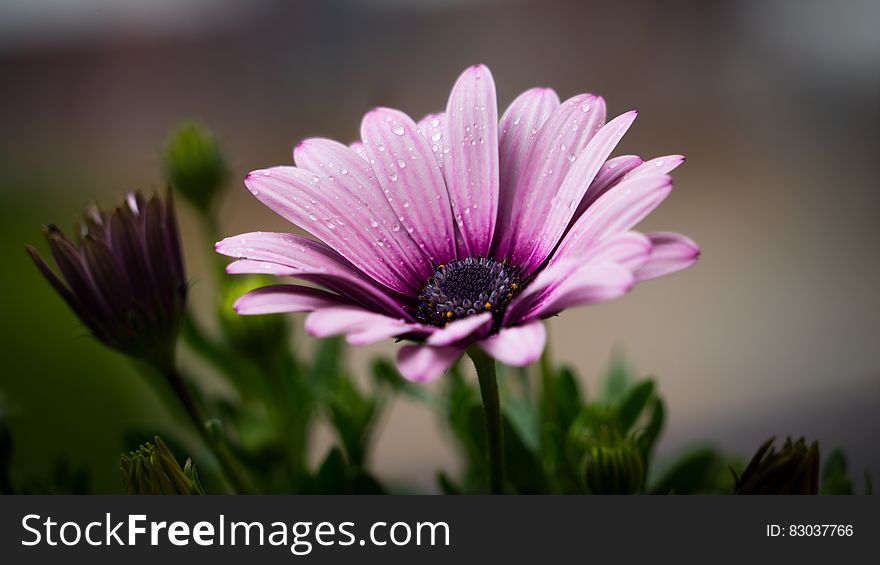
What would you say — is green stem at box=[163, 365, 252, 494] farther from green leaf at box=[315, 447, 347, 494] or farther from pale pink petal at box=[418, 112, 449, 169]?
pale pink petal at box=[418, 112, 449, 169]

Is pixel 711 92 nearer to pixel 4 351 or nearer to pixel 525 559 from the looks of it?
pixel 4 351

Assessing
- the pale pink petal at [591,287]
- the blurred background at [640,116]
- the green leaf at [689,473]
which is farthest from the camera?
the blurred background at [640,116]

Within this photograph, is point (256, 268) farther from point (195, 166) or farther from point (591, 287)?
point (195, 166)

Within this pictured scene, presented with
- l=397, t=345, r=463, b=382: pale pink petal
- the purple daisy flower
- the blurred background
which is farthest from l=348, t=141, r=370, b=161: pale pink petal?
the blurred background

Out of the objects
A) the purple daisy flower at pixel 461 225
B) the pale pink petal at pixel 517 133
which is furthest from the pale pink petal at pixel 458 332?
the pale pink petal at pixel 517 133

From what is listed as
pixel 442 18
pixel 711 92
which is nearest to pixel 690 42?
pixel 711 92

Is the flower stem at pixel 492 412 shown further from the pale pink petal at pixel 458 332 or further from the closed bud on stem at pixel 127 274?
the closed bud on stem at pixel 127 274
